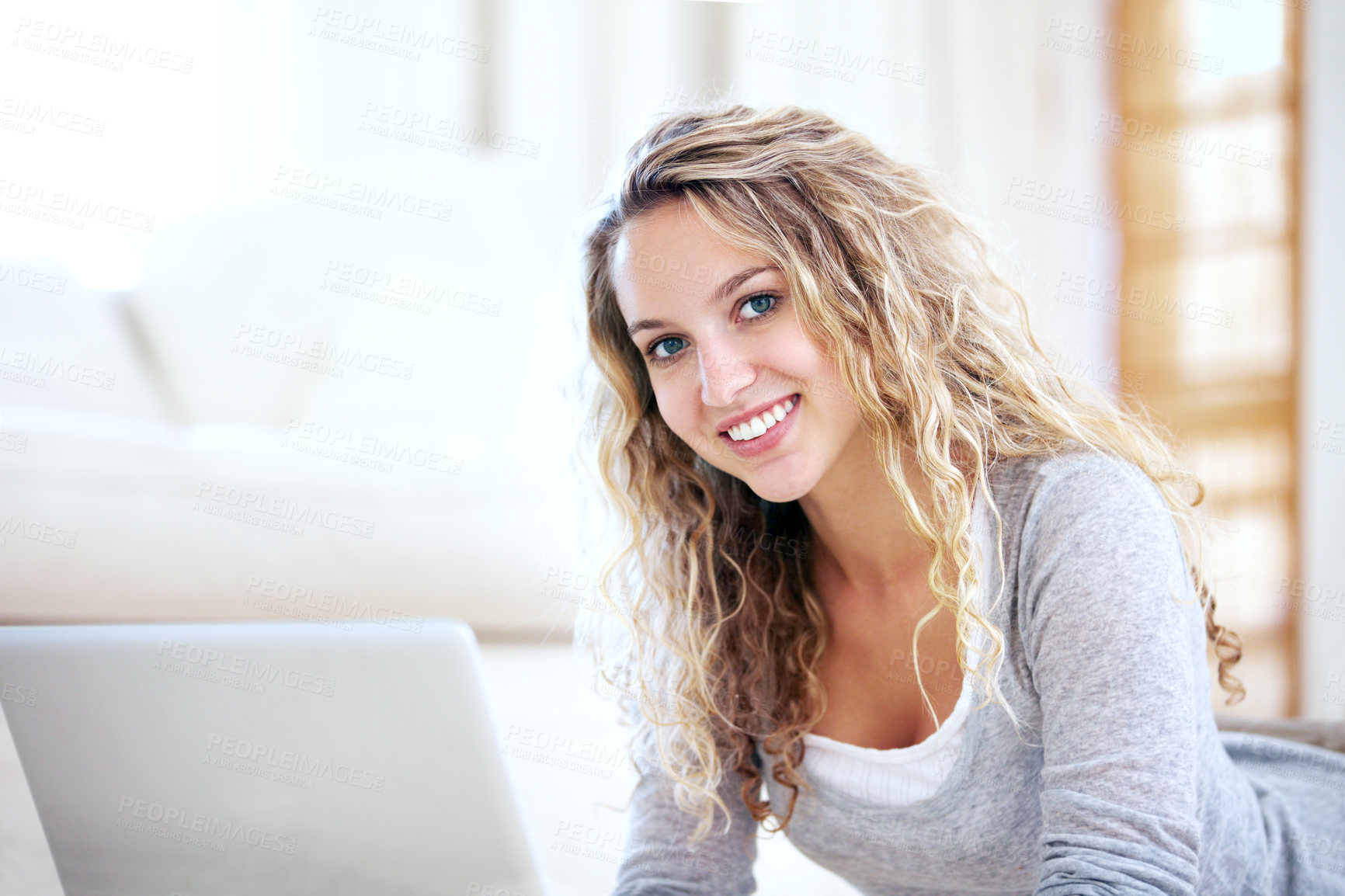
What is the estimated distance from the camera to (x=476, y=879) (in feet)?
2.39

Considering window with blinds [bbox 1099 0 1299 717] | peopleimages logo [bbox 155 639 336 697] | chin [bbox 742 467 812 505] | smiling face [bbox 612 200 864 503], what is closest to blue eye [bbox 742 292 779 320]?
smiling face [bbox 612 200 864 503]

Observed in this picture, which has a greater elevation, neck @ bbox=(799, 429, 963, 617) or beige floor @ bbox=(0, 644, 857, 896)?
neck @ bbox=(799, 429, 963, 617)

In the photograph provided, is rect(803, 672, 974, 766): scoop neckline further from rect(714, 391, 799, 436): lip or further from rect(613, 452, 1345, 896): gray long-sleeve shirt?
rect(714, 391, 799, 436): lip

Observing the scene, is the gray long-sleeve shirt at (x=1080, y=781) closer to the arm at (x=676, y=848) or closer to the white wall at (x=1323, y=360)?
the arm at (x=676, y=848)

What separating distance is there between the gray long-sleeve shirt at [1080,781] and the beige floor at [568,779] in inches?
6.4

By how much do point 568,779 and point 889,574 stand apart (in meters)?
0.98

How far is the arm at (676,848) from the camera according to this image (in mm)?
940

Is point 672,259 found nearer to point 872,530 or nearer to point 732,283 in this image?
point 732,283

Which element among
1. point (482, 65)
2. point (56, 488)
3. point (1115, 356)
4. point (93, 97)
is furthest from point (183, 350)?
point (1115, 356)

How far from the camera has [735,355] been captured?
2.81 feet

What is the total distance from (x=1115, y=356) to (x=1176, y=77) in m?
0.62

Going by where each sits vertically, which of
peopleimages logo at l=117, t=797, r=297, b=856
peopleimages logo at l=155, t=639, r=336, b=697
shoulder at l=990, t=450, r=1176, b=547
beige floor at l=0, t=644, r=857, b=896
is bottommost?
beige floor at l=0, t=644, r=857, b=896

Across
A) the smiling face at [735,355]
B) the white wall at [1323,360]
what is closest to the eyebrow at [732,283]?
the smiling face at [735,355]

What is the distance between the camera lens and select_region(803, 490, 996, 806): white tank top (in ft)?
2.74
